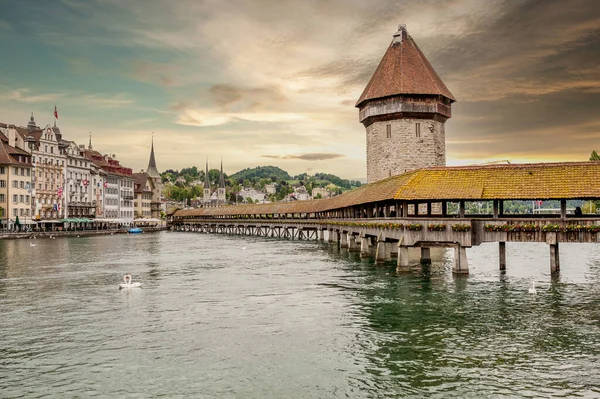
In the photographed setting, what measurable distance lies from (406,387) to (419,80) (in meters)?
46.5

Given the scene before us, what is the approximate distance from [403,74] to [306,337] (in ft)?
141

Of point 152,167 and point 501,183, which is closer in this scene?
point 501,183

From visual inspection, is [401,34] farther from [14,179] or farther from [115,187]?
[115,187]

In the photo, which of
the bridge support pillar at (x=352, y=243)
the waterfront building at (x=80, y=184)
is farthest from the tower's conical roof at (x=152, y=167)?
the bridge support pillar at (x=352, y=243)

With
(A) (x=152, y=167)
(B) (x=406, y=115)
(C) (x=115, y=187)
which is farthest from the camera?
(A) (x=152, y=167)

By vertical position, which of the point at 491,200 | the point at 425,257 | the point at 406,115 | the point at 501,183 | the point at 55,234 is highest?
the point at 406,115

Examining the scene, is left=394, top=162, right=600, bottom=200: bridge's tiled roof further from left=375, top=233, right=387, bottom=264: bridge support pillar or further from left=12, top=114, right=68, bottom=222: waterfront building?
left=12, top=114, right=68, bottom=222: waterfront building

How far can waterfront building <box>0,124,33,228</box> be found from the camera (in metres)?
83.4

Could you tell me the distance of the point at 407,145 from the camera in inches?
2164

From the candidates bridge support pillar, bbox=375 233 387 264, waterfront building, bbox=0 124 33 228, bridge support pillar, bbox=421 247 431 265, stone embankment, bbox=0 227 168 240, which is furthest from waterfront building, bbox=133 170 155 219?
bridge support pillar, bbox=375 233 387 264

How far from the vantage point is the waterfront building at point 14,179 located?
83.4 metres

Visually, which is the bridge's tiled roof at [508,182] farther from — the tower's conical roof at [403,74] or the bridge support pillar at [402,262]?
the tower's conical roof at [403,74]

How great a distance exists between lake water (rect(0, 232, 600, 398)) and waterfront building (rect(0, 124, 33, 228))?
58.9 metres

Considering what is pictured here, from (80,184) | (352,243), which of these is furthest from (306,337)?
(80,184)
